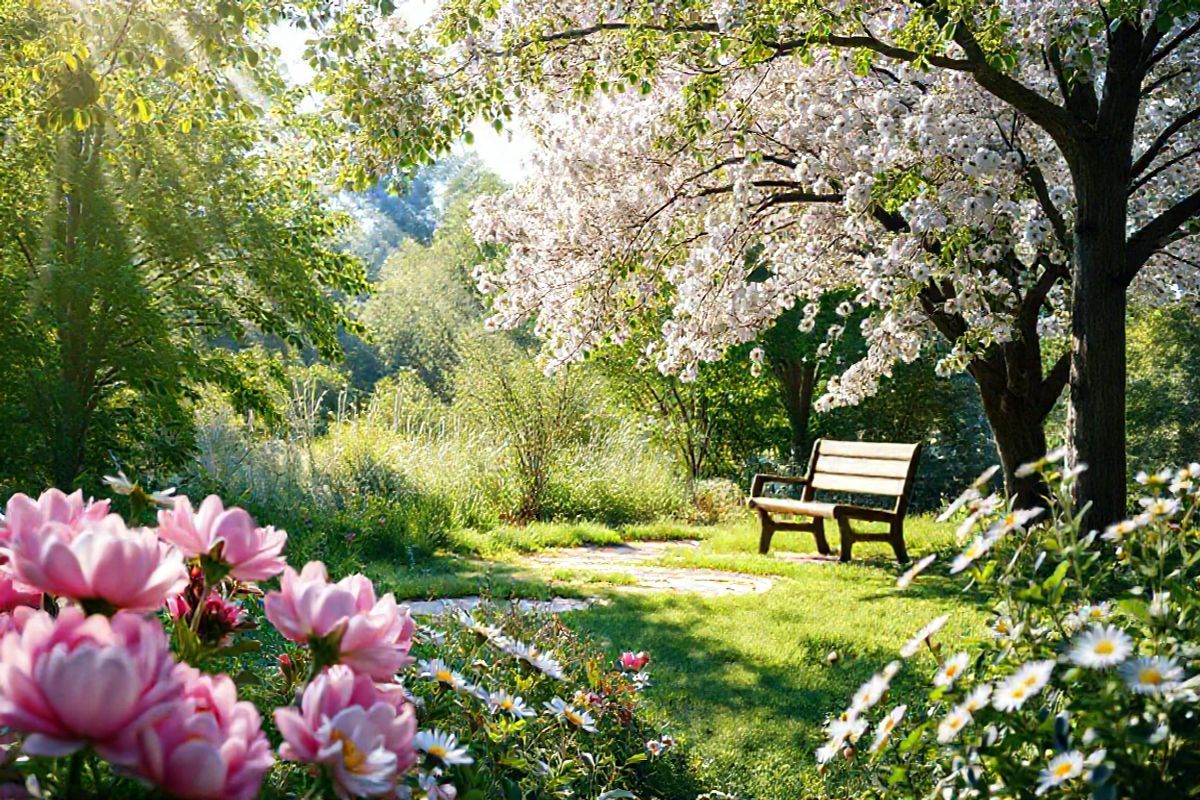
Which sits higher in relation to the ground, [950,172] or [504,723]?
[950,172]

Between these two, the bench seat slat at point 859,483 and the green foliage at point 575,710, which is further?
the bench seat slat at point 859,483

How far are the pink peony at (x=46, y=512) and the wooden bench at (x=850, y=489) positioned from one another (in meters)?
6.80

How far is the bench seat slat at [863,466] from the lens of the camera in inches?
309

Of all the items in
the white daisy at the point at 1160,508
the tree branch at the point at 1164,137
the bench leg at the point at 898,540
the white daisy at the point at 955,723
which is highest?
the tree branch at the point at 1164,137

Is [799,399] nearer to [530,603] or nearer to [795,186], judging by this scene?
[795,186]

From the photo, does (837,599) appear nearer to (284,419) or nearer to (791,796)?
(791,796)

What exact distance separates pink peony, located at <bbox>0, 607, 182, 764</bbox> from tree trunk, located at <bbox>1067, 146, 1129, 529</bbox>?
637 centimetres

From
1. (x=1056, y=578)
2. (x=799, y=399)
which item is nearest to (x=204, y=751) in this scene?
(x=1056, y=578)

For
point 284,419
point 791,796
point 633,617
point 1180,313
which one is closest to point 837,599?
point 633,617

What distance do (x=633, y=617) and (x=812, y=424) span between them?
10174mm

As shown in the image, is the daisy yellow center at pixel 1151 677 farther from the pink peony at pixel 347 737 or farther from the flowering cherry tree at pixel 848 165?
the flowering cherry tree at pixel 848 165

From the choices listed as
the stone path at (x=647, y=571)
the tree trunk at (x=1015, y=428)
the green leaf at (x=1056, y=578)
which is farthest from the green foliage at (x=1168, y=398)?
the green leaf at (x=1056, y=578)

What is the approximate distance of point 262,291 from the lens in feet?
28.8

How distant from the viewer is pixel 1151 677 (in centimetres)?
114
